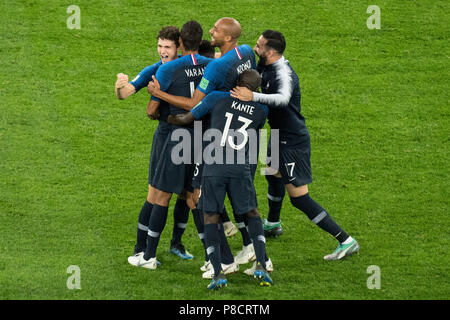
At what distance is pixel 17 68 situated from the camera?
43.2ft

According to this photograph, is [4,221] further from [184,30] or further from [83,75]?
[83,75]

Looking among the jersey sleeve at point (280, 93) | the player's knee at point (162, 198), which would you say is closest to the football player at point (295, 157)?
the jersey sleeve at point (280, 93)

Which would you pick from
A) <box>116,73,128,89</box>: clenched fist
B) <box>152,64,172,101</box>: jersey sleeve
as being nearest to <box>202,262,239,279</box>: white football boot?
<box>152,64,172,101</box>: jersey sleeve

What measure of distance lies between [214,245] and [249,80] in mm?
1607

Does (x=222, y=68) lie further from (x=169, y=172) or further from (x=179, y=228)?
(x=179, y=228)

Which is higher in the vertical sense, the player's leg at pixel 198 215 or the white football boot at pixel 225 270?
the player's leg at pixel 198 215

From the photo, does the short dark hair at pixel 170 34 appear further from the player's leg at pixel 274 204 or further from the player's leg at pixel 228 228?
the player's leg at pixel 228 228

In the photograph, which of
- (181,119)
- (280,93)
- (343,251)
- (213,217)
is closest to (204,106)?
(181,119)

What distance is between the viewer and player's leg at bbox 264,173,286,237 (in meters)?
9.11

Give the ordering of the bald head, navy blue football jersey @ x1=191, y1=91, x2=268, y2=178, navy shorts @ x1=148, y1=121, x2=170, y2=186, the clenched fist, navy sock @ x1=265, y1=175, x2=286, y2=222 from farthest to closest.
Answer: navy sock @ x1=265, y1=175, x2=286, y2=222
navy shorts @ x1=148, y1=121, x2=170, y2=186
the bald head
the clenched fist
navy blue football jersey @ x1=191, y1=91, x2=268, y2=178

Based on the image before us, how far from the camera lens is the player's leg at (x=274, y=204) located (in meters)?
9.11

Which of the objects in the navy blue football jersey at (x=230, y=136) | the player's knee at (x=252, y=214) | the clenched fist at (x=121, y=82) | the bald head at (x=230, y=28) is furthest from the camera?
the bald head at (x=230, y=28)

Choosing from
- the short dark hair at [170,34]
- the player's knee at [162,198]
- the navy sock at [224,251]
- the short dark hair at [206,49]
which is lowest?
the navy sock at [224,251]

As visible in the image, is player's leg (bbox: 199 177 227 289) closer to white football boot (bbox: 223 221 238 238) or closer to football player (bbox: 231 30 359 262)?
football player (bbox: 231 30 359 262)
